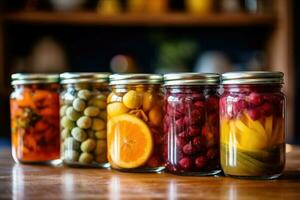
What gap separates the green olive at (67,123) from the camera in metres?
1.05

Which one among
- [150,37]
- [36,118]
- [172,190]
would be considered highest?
[150,37]

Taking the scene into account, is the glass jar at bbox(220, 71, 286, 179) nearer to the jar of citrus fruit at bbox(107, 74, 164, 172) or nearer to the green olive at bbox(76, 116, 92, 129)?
the jar of citrus fruit at bbox(107, 74, 164, 172)

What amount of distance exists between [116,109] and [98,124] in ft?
0.24

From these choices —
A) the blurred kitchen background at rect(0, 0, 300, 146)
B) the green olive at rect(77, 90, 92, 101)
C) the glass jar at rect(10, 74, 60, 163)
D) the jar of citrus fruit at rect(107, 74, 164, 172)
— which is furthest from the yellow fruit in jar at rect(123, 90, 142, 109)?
the blurred kitchen background at rect(0, 0, 300, 146)

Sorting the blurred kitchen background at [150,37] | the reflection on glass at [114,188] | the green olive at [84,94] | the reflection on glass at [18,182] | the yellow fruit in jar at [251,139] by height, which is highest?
the blurred kitchen background at [150,37]

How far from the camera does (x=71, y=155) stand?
3.46 feet

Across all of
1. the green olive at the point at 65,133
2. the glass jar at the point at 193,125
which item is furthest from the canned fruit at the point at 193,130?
the green olive at the point at 65,133

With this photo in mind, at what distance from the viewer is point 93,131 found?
1.03 m

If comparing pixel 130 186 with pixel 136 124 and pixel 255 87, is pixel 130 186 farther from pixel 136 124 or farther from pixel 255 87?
pixel 255 87

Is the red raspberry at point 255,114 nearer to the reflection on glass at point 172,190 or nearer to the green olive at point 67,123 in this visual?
the reflection on glass at point 172,190

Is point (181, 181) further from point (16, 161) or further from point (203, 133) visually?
point (16, 161)

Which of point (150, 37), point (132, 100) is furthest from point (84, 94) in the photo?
point (150, 37)

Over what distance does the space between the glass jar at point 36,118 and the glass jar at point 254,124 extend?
384 millimetres

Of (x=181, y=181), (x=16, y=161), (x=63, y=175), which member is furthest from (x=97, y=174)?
(x=16, y=161)
